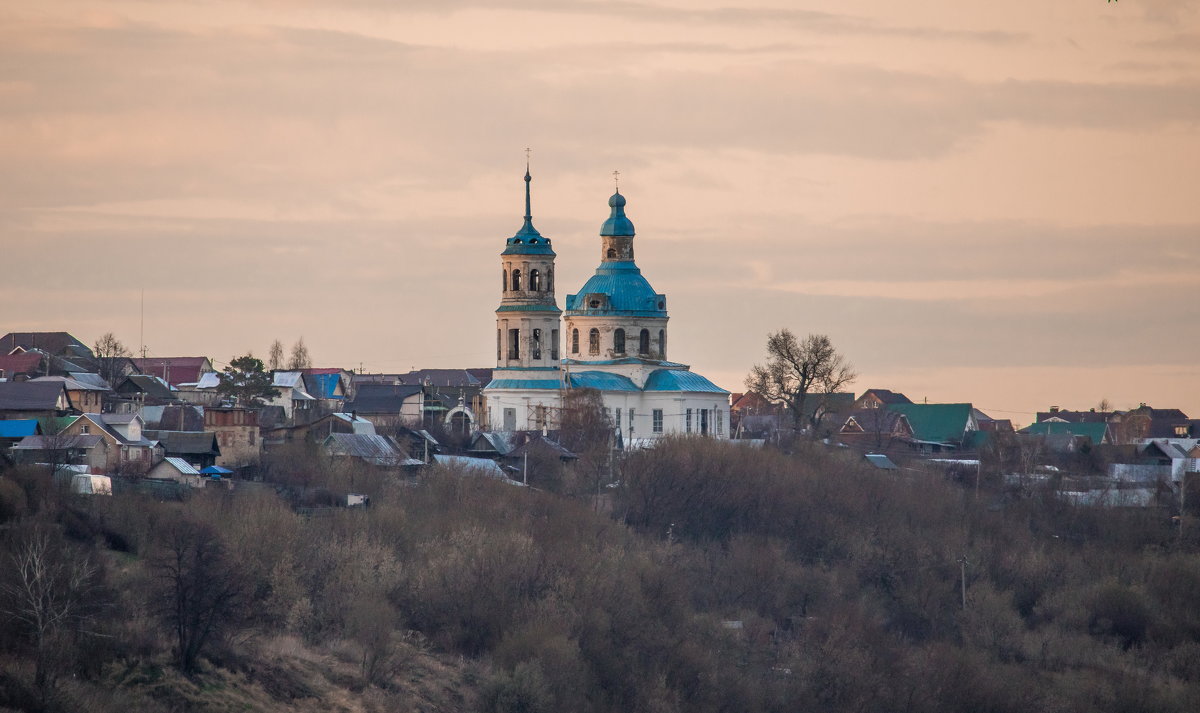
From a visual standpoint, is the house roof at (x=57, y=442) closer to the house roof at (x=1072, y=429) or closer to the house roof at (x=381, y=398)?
the house roof at (x=381, y=398)

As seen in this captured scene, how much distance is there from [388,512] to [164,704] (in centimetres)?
1749

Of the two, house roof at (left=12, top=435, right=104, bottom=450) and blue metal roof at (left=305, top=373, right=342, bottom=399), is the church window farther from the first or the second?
blue metal roof at (left=305, top=373, right=342, bottom=399)

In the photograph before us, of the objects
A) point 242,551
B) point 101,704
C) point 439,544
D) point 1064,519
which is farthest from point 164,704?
point 1064,519

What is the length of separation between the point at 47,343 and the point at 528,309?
22805 millimetres

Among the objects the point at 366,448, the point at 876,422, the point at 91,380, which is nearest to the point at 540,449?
the point at 366,448

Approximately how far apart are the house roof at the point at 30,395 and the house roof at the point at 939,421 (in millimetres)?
41206

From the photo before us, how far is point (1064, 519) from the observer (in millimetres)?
76938

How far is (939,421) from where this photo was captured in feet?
331

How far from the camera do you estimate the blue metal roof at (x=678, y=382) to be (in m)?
83.9

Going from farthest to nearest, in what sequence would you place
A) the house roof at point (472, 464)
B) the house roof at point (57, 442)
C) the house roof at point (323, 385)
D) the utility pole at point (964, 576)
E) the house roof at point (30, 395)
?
the house roof at point (323, 385)
the house roof at point (30, 395)
the house roof at point (472, 464)
the utility pole at point (964, 576)
the house roof at point (57, 442)

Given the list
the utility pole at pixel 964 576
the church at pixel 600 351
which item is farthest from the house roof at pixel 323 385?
the utility pole at pixel 964 576

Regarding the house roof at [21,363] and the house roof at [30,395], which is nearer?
the house roof at [30,395]

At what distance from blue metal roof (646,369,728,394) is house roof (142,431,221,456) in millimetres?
20722

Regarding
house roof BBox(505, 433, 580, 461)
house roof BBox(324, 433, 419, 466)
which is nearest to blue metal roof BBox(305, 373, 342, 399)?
house roof BBox(505, 433, 580, 461)
